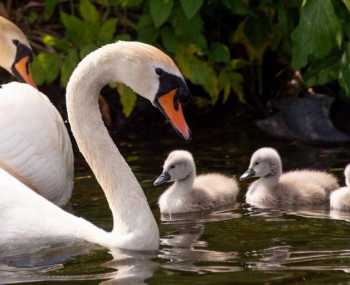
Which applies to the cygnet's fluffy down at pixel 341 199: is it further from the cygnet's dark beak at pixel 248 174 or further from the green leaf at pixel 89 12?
the green leaf at pixel 89 12

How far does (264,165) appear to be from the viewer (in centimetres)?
873

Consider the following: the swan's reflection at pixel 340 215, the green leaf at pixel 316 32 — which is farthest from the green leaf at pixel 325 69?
the swan's reflection at pixel 340 215

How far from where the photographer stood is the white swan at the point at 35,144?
814 centimetres

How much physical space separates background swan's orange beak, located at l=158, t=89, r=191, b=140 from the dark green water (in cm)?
63

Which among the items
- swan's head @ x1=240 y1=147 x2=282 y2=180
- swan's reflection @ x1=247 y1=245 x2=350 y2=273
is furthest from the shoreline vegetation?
swan's reflection @ x1=247 y1=245 x2=350 y2=273

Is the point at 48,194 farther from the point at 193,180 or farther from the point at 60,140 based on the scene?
the point at 193,180

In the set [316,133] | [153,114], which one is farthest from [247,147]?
[153,114]

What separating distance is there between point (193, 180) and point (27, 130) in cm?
119

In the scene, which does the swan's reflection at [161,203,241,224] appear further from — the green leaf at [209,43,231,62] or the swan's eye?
the green leaf at [209,43,231,62]

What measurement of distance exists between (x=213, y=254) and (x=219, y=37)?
4.65 meters

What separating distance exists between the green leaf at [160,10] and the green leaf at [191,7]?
337 mm

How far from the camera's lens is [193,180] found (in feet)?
28.7

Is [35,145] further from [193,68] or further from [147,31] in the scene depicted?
[193,68]

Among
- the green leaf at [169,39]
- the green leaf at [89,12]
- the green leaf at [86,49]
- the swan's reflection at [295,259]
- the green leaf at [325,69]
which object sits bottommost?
the swan's reflection at [295,259]
